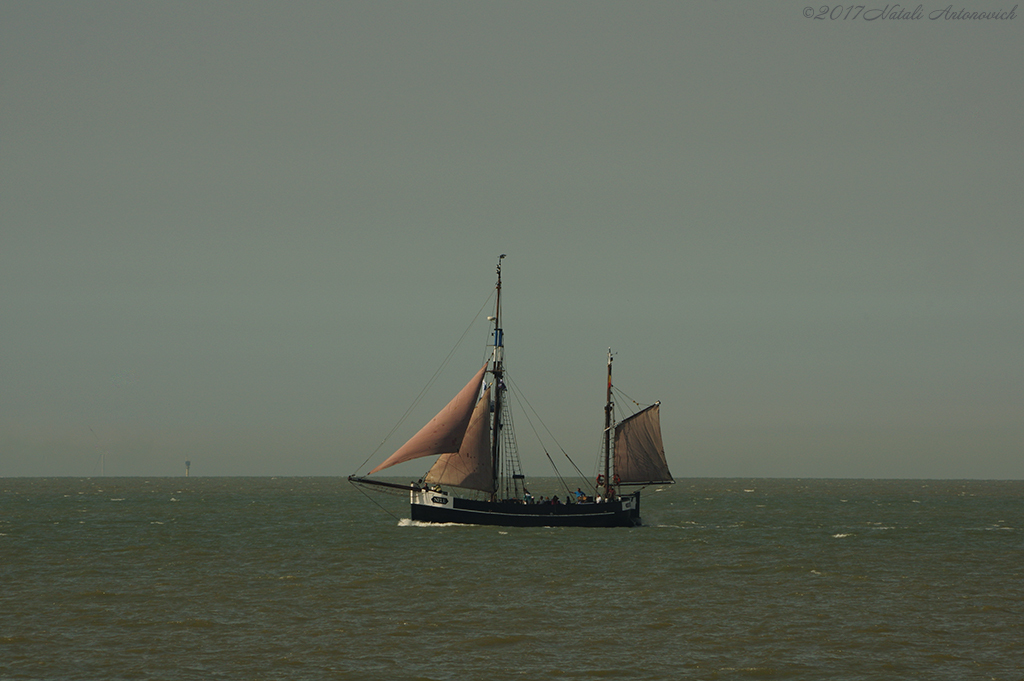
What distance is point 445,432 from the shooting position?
6297cm

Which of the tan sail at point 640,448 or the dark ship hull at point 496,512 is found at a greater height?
the tan sail at point 640,448

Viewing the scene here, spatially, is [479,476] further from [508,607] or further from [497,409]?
[508,607]

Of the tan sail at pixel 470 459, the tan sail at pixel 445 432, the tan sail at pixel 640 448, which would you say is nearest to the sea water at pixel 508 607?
the tan sail at pixel 470 459

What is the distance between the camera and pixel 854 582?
40750mm

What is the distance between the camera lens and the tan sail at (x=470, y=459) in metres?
65.1

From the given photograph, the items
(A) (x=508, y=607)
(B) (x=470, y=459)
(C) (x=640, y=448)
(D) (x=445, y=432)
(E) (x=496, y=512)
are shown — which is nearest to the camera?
(A) (x=508, y=607)

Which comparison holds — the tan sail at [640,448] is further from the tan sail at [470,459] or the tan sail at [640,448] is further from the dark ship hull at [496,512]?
the tan sail at [470,459]

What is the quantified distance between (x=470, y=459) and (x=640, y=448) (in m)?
15.7

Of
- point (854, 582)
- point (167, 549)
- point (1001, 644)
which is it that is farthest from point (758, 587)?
point (167, 549)

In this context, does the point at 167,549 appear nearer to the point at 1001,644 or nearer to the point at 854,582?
the point at 854,582

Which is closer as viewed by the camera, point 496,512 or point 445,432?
point 445,432

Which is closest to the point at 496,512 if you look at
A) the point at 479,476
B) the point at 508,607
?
the point at 479,476

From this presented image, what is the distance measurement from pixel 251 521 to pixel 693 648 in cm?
6100

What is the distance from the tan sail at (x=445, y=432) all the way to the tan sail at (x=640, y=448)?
47.5 ft
